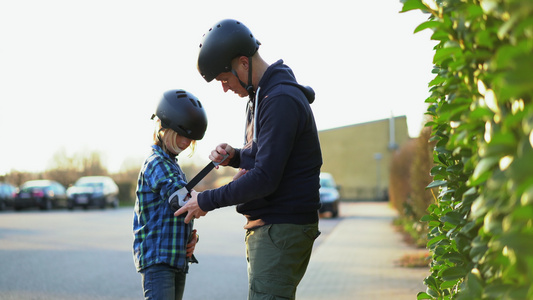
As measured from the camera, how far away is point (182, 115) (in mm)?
3930

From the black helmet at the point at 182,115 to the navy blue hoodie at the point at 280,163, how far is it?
68 centimetres

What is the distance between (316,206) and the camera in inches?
130

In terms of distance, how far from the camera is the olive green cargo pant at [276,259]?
3.12m

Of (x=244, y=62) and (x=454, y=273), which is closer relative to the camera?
(x=454, y=273)

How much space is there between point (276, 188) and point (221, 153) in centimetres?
72

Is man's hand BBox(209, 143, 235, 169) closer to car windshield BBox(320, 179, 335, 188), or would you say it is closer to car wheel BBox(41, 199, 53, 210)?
car windshield BBox(320, 179, 335, 188)

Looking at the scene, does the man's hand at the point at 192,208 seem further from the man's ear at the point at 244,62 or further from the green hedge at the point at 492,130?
the green hedge at the point at 492,130

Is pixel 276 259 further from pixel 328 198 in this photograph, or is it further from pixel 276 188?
pixel 328 198

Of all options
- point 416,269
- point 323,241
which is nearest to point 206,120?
point 416,269

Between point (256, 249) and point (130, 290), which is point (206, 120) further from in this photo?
point (130, 290)

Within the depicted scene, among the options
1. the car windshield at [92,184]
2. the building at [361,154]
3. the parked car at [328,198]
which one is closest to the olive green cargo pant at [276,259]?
the parked car at [328,198]

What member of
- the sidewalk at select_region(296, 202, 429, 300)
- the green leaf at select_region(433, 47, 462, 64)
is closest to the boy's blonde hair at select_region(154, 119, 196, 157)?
the green leaf at select_region(433, 47, 462, 64)

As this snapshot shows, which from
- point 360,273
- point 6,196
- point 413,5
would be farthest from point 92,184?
point 413,5

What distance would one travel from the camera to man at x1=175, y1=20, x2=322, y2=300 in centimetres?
309
